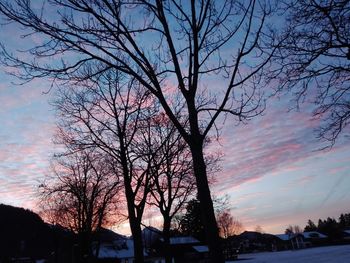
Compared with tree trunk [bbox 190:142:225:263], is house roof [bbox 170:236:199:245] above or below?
above

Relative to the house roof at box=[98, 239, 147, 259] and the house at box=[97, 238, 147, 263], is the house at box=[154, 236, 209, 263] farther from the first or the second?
the house at box=[97, 238, 147, 263]

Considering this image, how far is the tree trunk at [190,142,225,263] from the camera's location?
9.31 m

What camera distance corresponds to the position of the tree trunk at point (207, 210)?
9.31 meters

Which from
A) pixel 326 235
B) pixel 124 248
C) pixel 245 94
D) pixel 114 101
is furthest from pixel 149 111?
pixel 326 235

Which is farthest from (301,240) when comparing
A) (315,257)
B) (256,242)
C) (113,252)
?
(315,257)

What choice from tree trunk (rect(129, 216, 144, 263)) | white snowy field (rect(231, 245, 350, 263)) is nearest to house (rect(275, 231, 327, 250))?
white snowy field (rect(231, 245, 350, 263))

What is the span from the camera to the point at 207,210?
378 inches

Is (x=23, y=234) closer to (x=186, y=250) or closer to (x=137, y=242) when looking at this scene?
(x=186, y=250)

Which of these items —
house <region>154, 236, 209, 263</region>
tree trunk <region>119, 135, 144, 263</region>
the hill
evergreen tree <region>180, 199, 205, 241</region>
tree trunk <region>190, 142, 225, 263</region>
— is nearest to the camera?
tree trunk <region>190, 142, 225, 263</region>

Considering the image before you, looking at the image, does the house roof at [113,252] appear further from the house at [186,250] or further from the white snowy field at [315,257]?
the white snowy field at [315,257]

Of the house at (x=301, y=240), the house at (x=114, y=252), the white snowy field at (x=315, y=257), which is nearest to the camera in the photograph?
the white snowy field at (x=315, y=257)

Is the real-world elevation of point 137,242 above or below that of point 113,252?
below

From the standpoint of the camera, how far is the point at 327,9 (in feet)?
34.7

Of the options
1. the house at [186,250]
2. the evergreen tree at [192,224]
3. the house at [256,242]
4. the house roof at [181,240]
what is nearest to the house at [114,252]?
the house at [186,250]
